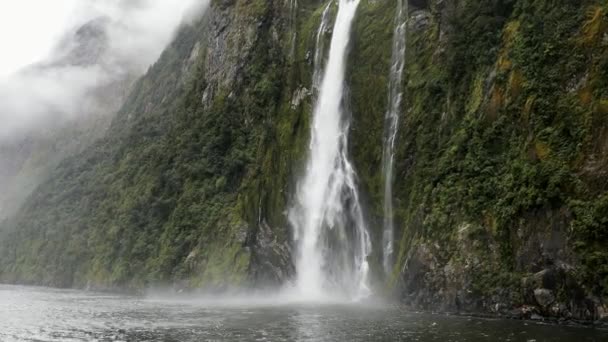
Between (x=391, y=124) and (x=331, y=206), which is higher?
(x=391, y=124)

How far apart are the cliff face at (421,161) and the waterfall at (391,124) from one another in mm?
641

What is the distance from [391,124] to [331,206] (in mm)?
7508

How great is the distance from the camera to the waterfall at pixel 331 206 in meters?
41.9

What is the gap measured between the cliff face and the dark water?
2.95m

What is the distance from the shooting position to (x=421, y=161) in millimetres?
37031

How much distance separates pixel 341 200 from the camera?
43.4m

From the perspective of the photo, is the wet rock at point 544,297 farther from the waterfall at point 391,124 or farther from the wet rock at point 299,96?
the wet rock at point 299,96

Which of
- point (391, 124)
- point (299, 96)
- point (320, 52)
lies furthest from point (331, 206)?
point (320, 52)

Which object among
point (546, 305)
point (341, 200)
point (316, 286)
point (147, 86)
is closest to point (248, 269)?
point (316, 286)

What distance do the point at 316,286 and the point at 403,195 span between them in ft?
34.9

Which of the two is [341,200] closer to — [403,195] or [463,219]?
[403,195]

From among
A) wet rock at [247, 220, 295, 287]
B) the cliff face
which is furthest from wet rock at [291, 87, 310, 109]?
wet rock at [247, 220, 295, 287]

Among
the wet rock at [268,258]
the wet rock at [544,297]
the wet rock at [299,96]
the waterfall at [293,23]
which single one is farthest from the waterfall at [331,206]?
the wet rock at [544,297]

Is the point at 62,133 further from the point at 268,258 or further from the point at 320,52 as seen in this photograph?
the point at 268,258
